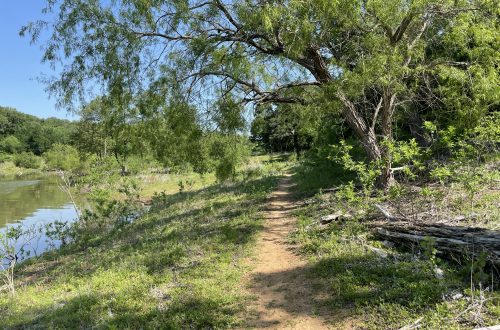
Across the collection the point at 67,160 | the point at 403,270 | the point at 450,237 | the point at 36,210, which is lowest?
the point at 36,210

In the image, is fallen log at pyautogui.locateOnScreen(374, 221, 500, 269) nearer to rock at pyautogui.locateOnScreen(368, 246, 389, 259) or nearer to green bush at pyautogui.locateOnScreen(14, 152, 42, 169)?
rock at pyautogui.locateOnScreen(368, 246, 389, 259)

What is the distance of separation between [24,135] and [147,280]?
322ft

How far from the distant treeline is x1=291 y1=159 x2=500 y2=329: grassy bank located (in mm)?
82767

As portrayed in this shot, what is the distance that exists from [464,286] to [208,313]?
338 cm

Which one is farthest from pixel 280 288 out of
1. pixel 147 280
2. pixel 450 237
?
pixel 450 237

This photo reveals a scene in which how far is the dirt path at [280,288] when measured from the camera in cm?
497

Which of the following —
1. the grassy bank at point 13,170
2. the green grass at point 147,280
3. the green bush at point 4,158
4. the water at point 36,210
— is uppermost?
the green bush at point 4,158

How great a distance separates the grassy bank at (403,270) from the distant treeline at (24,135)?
272 ft

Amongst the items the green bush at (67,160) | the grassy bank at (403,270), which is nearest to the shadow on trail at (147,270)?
the grassy bank at (403,270)

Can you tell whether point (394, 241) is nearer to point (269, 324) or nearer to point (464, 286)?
point (464, 286)

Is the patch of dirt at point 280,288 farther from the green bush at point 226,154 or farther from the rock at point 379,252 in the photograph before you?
the green bush at point 226,154

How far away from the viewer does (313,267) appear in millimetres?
6480

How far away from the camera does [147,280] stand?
689cm

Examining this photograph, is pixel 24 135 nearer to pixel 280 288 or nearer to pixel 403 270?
pixel 280 288
